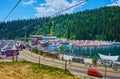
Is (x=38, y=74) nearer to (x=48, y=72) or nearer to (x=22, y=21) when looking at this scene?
(x=48, y=72)

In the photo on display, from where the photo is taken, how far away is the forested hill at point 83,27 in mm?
142625

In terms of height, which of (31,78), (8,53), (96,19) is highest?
(96,19)

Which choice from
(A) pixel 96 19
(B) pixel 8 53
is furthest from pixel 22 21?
(B) pixel 8 53

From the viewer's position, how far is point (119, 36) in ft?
458

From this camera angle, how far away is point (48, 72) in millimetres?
8992

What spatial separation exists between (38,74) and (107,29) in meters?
137

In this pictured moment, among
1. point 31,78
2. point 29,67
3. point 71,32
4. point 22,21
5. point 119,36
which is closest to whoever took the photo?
point 31,78

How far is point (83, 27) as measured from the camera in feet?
515

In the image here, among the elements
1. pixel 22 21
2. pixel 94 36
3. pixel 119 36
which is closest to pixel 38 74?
pixel 119 36

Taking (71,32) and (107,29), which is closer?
(107,29)

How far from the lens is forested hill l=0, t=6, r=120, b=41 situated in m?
143

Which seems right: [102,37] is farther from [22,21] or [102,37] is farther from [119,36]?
[22,21]

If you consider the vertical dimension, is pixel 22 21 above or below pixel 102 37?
above

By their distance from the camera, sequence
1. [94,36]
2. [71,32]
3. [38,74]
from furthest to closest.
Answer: [71,32] < [94,36] < [38,74]
